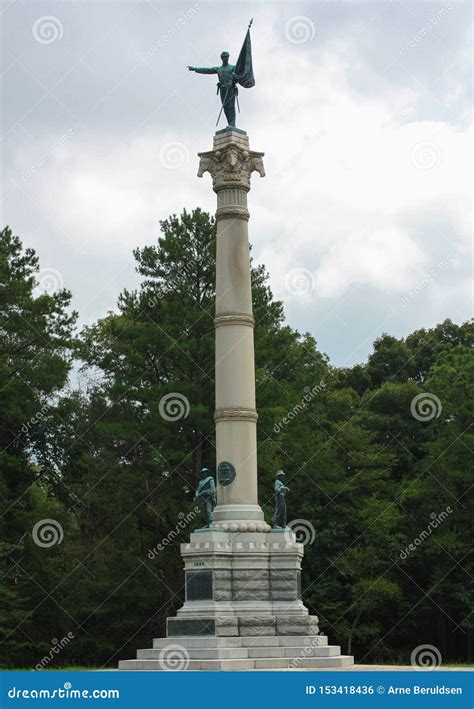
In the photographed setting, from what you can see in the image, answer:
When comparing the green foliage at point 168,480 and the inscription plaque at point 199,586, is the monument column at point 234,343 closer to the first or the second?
the inscription plaque at point 199,586

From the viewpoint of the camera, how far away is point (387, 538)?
43.9 meters

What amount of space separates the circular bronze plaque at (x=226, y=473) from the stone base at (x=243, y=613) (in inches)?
60.8

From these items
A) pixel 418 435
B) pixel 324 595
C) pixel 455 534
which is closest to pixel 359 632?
pixel 324 595

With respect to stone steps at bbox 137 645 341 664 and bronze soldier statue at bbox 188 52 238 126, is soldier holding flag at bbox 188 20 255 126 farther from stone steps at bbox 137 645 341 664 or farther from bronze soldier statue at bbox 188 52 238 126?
stone steps at bbox 137 645 341 664

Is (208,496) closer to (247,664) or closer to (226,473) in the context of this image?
(226,473)

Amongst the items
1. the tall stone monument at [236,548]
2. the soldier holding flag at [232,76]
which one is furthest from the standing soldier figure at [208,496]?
the soldier holding flag at [232,76]

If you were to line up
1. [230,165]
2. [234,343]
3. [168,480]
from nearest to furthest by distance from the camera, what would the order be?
[234,343], [230,165], [168,480]

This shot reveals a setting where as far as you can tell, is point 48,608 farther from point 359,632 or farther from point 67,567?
point 359,632

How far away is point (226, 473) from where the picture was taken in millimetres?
27797

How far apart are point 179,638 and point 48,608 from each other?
1809cm

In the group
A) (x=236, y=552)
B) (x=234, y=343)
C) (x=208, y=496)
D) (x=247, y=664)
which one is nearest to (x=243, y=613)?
(x=236, y=552)

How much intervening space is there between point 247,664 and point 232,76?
55.6 feet

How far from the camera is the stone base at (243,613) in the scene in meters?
24.8

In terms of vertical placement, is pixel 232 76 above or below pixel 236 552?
above
